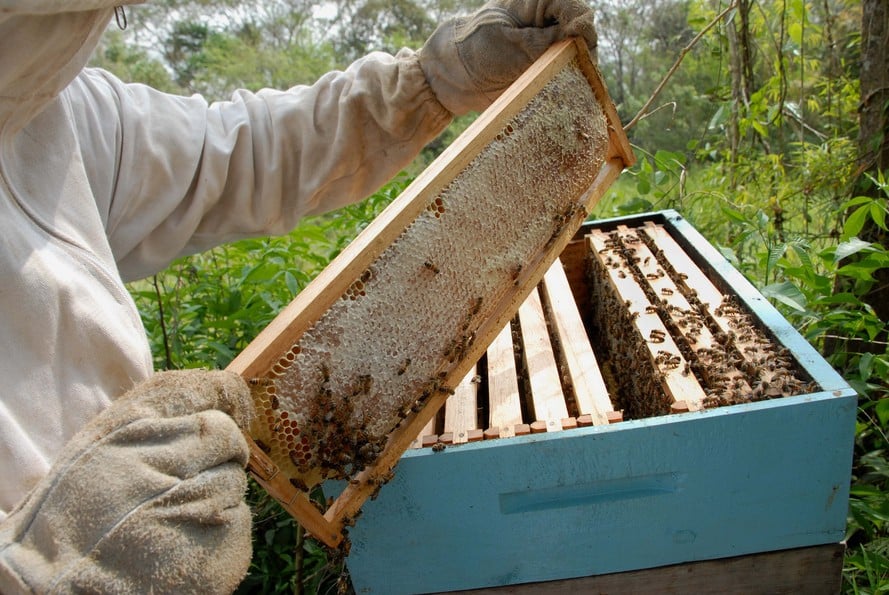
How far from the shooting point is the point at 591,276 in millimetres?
2842

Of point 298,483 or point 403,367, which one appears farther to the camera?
point 403,367

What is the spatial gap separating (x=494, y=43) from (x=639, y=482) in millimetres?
1171

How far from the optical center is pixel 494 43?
179 centimetres

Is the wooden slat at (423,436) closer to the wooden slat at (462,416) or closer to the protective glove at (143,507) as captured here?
the wooden slat at (462,416)

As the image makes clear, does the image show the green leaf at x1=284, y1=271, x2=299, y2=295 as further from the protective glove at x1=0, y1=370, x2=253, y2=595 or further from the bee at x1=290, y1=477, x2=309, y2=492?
the protective glove at x1=0, y1=370, x2=253, y2=595

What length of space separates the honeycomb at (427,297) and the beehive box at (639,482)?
230mm

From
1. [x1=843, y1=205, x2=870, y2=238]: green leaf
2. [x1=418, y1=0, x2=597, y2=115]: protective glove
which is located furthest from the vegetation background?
[x1=418, y1=0, x2=597, y2=115]: protective glove

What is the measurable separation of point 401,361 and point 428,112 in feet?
2.74

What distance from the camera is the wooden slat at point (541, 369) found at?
1.64 meters

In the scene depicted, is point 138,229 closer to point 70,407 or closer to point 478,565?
point 70,407

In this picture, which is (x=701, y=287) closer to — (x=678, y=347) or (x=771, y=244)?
(x=678, y=347)

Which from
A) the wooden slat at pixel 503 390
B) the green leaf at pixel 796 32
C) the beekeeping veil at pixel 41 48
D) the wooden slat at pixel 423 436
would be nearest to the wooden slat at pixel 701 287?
the wooden slat at pixel 503 390

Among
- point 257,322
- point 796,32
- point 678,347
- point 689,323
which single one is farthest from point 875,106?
point 257,322

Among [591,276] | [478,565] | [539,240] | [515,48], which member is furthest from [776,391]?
[591,276]
